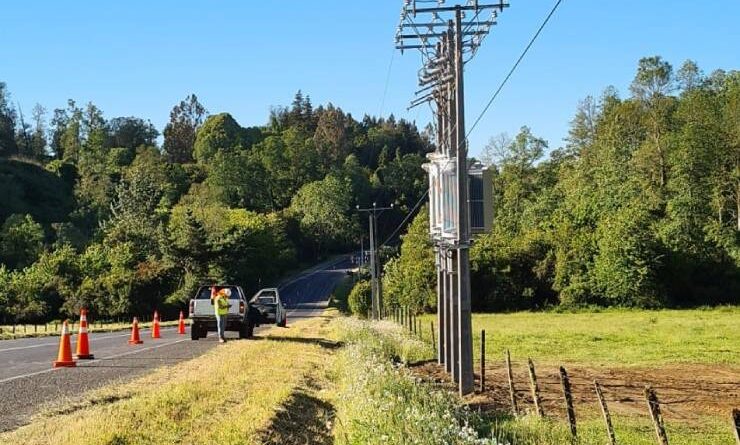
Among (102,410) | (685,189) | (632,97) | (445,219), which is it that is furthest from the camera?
(632,97)

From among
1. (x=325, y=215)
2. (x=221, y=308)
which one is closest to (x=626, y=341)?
(x=221, y=308)

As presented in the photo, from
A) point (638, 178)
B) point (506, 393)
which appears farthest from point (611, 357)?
point (638, 178)

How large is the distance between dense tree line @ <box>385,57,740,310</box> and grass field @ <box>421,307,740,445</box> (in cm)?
2371

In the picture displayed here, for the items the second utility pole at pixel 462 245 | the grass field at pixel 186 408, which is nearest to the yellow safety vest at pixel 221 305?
the grass field at pixel 186 408

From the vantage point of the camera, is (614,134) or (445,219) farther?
(614,134)

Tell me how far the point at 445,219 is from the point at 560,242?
56.2 meters

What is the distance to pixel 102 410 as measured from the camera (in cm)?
1057

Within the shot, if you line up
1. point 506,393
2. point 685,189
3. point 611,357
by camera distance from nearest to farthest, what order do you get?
point 506,393 < point 611,357 < point 685,189

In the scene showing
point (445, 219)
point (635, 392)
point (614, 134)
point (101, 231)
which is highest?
point (614, 134)

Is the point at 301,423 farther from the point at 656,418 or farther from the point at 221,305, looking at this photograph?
the point at 221,305

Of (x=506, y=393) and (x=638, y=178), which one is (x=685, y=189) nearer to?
(x=638, y=178)

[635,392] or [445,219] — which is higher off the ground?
[445,219]

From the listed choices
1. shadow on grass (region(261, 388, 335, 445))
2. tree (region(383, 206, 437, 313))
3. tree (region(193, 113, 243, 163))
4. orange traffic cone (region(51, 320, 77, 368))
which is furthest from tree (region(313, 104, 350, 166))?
shadow on grass (region(261, 388, 335, 445))

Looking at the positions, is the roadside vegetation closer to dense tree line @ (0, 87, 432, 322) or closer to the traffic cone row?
the traffic cone row
